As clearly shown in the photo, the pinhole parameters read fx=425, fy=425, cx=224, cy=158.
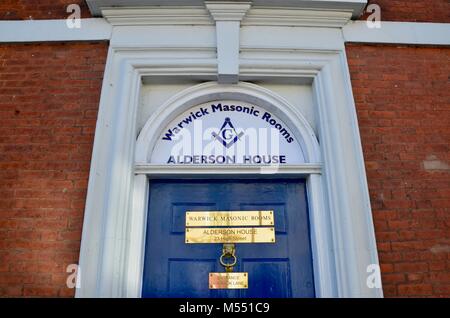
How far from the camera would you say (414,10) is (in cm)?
423

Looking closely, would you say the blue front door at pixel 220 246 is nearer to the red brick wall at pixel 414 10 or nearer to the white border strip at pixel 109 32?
the white border strip at pixel 109 32

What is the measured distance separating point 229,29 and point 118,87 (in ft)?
3.76

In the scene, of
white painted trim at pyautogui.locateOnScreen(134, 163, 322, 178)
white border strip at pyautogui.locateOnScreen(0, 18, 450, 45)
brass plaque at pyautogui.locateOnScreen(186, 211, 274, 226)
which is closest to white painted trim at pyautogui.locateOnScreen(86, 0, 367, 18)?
white border strip at pyautogui.locateOnScreen(0, 18, 450, 45)

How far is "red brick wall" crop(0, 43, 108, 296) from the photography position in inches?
125

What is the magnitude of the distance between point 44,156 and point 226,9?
2.09 metres

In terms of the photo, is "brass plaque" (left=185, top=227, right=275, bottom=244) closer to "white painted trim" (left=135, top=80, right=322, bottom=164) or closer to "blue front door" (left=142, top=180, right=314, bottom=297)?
"blue front door" (left=142, top=180, right=314, bottom=297)

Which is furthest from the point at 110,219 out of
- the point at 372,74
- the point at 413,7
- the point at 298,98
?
the point at 413,7

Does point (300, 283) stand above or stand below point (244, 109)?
below

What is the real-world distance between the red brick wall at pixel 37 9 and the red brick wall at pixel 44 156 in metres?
0.35

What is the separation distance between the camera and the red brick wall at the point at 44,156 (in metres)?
3.18

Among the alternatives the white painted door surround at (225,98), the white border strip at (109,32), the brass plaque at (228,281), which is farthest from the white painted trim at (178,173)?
the brass plaque at (228,281)
